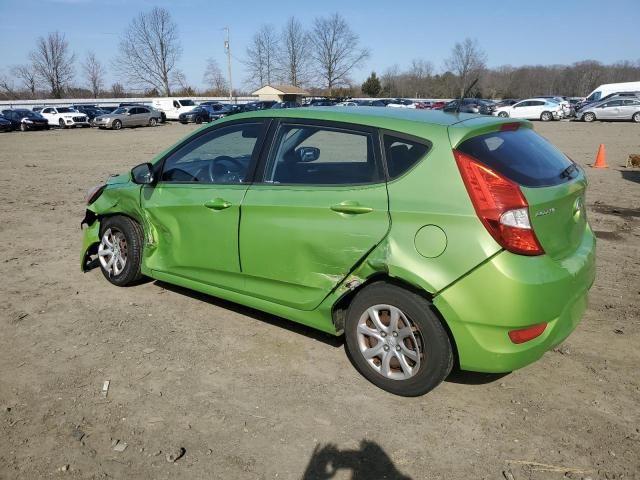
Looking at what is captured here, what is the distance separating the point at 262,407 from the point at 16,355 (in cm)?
194

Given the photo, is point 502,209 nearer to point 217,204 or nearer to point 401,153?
point 401,153

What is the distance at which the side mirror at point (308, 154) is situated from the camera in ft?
12.0

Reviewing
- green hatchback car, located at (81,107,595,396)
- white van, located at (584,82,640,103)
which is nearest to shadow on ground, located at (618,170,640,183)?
green hatchback car, located at (81,107,595,396)

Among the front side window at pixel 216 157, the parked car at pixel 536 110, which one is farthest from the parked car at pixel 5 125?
the front side window at pixel 216 157

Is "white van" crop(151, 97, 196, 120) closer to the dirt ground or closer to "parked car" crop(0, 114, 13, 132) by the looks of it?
"parked car" crop(0, 114, 13, 132)

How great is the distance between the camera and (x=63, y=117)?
123 ft

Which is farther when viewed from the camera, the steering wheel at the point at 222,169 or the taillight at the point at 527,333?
the steering wheel at the point at 222,169

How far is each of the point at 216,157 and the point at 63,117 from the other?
3889cm

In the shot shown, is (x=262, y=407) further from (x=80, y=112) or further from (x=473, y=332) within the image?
(x=80, y=112)

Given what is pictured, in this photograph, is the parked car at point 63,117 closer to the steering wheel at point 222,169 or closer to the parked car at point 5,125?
the parked car at point 5,125

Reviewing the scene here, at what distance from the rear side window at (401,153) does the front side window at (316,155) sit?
0.52 feet

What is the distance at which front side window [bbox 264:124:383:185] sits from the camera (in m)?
3.30

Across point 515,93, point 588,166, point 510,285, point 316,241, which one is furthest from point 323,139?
point 515,93

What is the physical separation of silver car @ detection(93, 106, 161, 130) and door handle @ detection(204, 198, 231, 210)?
114 feet
